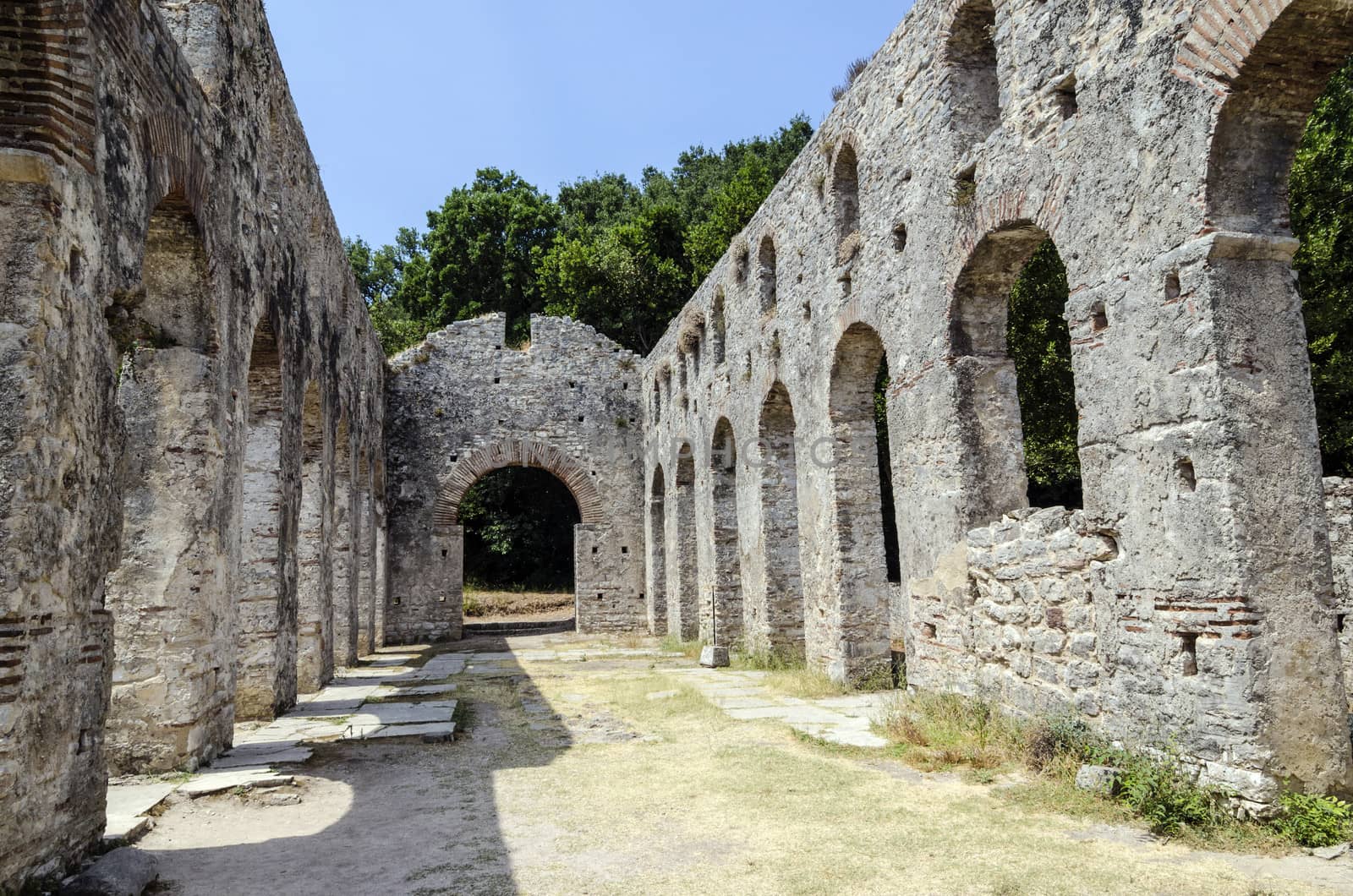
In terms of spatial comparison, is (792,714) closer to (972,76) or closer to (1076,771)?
(1076,771)

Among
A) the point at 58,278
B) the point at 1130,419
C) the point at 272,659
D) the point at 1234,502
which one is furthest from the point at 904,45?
the point at 272,659

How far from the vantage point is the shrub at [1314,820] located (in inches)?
163

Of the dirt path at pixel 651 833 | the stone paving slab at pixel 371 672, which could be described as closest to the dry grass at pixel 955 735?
the dirt path at pixel 651 833

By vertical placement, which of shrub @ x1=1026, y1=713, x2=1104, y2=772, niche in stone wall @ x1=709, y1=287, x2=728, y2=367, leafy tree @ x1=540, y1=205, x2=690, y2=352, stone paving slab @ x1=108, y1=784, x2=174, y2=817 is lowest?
stone paving slab @ x1=108, y1=784, x2=174, y2=817

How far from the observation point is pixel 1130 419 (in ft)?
17.5

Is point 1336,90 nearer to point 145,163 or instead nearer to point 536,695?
point 536,695

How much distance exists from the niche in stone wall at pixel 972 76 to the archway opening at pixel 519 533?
69.1 feet

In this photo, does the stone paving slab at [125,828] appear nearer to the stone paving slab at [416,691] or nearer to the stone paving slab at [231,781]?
the stone paving slab at [231,781]

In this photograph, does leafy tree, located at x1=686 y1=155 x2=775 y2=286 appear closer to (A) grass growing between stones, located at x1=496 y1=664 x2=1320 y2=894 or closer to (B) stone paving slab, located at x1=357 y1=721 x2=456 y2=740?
(B) stone paving slab, located at x1=357 y1=721 x2=456 y2=740

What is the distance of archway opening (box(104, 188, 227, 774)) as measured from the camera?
6.18m

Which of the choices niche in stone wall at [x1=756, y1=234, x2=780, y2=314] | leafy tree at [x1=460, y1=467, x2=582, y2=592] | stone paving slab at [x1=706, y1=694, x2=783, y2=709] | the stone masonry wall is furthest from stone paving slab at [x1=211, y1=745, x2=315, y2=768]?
leafy tree at [x1=460, y1=467, x2=582, y2=592]

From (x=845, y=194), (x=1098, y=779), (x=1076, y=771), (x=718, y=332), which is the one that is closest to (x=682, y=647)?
(x=718, y=332)

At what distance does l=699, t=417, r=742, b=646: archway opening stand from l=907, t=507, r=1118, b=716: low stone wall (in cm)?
636

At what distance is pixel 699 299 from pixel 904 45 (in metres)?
7.30
